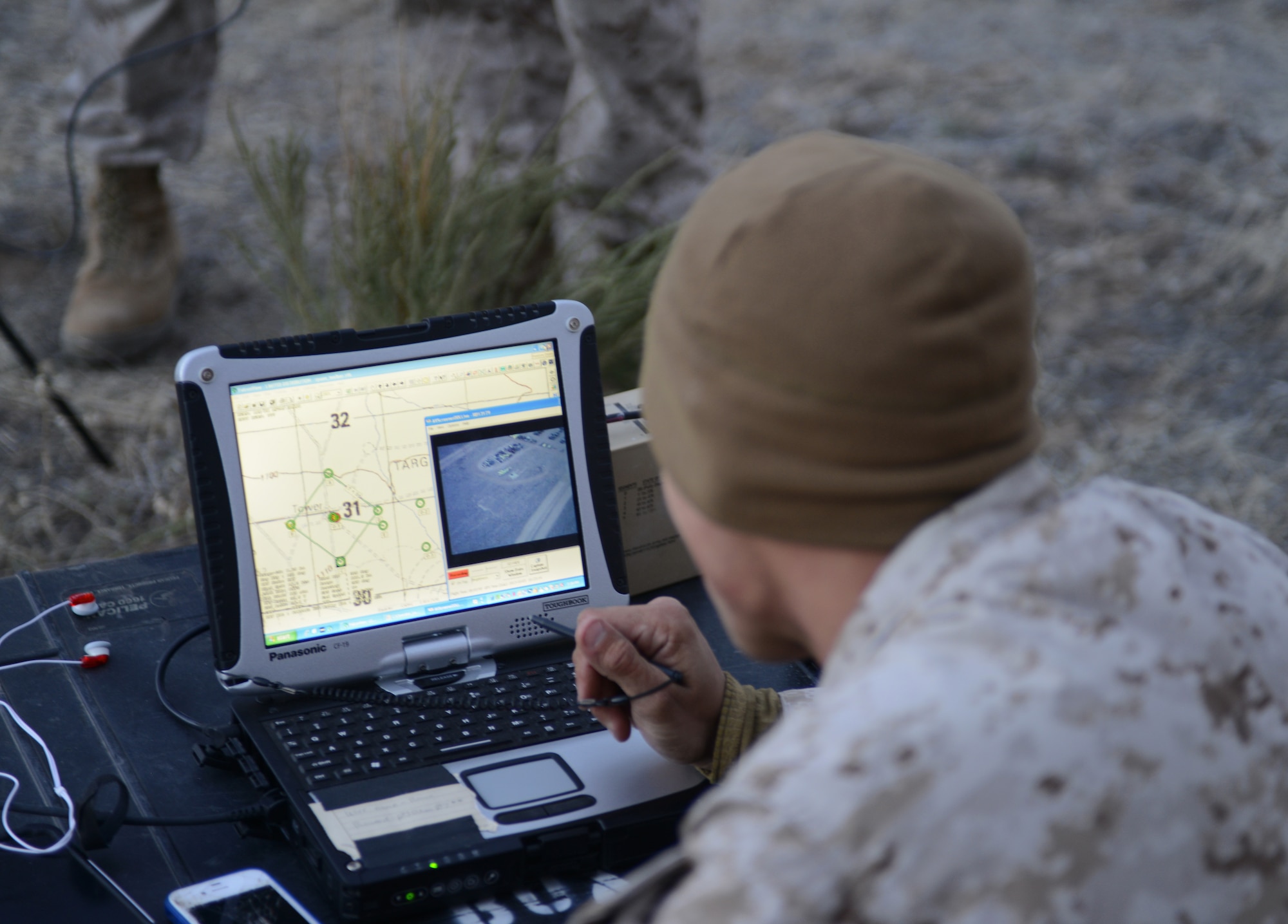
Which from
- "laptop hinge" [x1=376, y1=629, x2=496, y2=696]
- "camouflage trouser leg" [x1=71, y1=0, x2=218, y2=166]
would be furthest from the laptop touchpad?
"camouflage trouser leg" [x1=71, y1=0, x2=218, y2=166]

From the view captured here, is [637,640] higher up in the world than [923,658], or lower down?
lower down

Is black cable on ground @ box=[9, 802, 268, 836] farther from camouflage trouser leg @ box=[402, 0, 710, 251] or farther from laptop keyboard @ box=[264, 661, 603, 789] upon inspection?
camouflage trouser leg @ box=[402, 0, 710, 251]

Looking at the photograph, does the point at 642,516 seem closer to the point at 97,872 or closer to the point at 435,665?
the point at 435,665

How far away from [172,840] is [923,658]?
734 mm

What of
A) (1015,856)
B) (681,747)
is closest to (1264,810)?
(1015,856)

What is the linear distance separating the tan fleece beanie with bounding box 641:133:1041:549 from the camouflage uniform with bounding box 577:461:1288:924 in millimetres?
38

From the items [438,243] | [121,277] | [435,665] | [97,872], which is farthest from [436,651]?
[121,277]

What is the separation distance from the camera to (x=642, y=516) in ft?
4.84

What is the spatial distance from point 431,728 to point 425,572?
0.54 feet

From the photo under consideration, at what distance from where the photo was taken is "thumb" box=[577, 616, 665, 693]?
111 cm

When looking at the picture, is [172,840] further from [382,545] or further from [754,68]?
[754,68]

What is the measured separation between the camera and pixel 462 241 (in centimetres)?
234

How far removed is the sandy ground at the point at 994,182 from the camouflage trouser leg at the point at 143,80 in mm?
436

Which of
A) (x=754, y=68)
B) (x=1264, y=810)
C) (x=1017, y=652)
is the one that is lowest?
(x=754, y=68)
